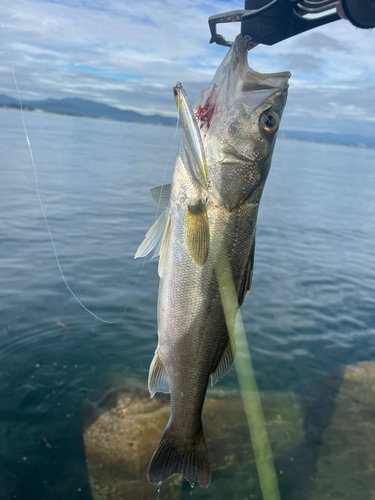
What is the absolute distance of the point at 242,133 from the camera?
2783 mm

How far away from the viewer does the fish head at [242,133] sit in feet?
9.09

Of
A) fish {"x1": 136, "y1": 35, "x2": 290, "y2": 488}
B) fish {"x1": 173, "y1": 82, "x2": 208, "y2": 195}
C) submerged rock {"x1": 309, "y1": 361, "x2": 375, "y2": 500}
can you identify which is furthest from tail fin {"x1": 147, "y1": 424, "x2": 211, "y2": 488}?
submerged rock {"x1": 309, "y1": 361, "x2": 375, "y2": 500}

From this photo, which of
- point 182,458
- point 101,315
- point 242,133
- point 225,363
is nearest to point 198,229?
point 242,133

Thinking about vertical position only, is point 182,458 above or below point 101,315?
above

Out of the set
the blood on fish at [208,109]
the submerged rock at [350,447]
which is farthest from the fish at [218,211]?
the submerged rock at [350,447]

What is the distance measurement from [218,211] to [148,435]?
11.2 ft

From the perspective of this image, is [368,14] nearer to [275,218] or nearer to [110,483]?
[110,483]

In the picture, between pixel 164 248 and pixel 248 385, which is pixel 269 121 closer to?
pixel 164 248

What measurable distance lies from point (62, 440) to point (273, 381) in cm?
333

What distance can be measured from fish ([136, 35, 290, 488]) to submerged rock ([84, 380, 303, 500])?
169 cm

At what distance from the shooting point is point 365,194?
104 feet

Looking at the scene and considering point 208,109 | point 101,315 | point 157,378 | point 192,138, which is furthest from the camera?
point 101,315

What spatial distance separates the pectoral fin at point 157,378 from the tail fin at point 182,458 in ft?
1.06

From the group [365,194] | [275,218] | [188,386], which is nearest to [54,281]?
[188,386]
